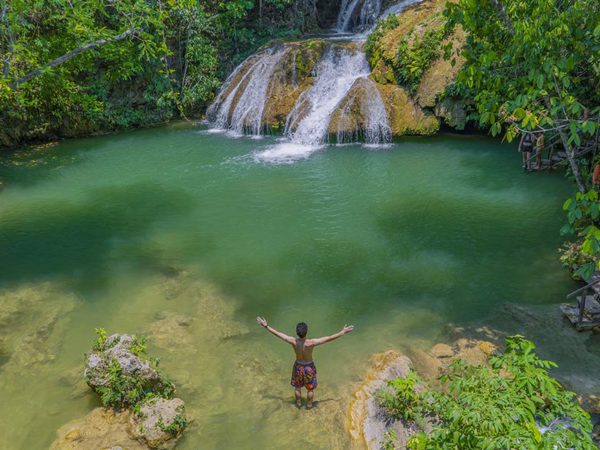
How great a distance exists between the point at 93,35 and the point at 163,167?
269 inches

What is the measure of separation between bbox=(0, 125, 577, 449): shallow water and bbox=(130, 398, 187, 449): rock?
24 centimetres

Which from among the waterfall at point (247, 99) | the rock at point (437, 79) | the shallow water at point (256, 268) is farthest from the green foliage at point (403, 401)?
the waterfall at point (247, 99)

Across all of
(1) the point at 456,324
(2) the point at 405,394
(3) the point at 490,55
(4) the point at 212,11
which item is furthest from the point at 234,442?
(4) the point at 212,11

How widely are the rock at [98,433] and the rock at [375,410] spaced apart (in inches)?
107

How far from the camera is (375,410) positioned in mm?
5836

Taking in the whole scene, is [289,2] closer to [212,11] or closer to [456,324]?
[212,11]

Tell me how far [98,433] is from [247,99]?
1752 cm

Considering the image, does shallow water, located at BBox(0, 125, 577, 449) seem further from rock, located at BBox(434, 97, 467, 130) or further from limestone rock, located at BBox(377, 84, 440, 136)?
limestone rock, located at BBox(377, 84, 440, 136)

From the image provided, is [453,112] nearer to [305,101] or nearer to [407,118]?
[407,118]

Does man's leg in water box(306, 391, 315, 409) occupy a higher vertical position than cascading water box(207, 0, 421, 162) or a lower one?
lower

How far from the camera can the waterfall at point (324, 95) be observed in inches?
739

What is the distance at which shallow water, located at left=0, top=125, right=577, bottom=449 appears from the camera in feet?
21.3

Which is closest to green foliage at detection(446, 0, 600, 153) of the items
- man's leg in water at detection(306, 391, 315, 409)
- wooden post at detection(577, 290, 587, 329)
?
wooden post at detection(577, 290, 587, 329)

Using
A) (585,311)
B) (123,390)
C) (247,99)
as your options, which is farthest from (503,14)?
(247,99)
